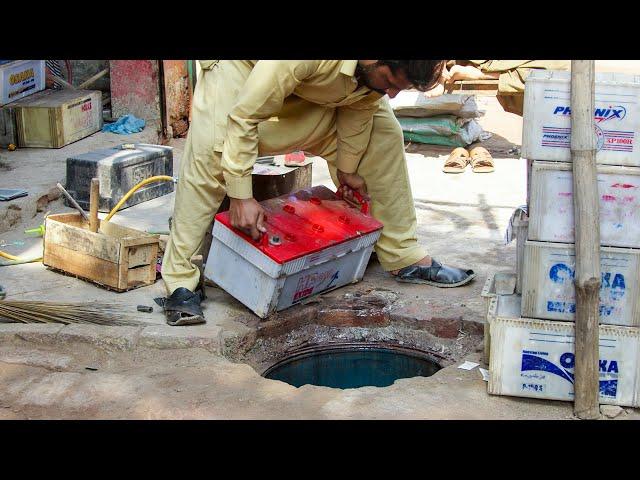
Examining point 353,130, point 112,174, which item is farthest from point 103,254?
point 112,174

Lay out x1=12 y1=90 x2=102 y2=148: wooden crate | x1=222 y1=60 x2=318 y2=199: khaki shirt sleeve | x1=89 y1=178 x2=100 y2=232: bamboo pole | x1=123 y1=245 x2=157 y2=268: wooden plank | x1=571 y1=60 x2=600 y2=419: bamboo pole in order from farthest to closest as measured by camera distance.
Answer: x1=12 y1=90 x2=102 y2=148: wooden crate < x1=89 y1=178 x2=100 y2=232: bamboo pole < x1=123 y1=245 x2=157 y2=268: wooden plank < x1=222 y1=60 x2=318 y2=199: khaki shirt sleeve < x1=571 y1=60 x2=600 y2=419: bamboo pole

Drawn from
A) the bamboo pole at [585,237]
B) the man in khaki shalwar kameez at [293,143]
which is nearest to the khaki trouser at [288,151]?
the man in khaki shalwar kameez at [293,143]

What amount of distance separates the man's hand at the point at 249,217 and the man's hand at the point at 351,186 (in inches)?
32.1

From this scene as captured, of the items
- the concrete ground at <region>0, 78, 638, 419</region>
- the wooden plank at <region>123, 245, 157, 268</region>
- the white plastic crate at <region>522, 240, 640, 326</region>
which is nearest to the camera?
the white plastic crate at <region>522, 240, 640, 326</region>

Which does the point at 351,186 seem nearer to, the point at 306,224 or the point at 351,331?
the point at 306,224

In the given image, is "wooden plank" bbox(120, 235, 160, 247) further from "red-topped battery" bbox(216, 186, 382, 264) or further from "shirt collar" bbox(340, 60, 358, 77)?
"shirt collar" bbox(340, 60, 358, 77)

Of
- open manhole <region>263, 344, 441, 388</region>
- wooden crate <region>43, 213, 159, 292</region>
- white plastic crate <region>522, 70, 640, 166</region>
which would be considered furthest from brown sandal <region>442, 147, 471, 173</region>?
white plastic crate <region>522, 70, 640, 166</region>

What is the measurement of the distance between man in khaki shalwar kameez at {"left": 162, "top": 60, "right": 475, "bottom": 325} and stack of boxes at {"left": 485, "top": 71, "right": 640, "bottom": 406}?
29.9 inches

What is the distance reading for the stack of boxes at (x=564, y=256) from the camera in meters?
3.73

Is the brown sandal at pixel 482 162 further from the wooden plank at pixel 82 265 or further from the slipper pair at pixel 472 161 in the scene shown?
the wooden plank at pixel 82 265

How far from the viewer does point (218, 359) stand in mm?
4379

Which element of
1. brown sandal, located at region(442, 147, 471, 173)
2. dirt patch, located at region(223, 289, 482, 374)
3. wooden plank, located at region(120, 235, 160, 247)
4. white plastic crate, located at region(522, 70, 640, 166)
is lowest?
dirt patch, located at region(223, 289, 482, 374)

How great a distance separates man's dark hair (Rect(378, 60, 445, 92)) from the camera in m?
4.20
